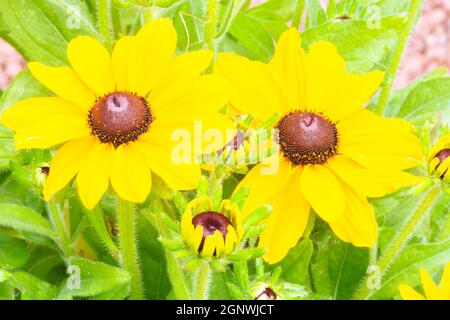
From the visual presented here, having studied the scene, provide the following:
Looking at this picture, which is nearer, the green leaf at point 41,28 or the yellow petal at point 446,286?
the yellow petal at point 446,286

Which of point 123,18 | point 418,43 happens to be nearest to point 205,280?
point 123,18

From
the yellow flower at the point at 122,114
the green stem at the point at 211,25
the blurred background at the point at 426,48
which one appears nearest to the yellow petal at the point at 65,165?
the yellow flower at the point at 122,114

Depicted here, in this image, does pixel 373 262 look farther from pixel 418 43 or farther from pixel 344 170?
pixel 418 43

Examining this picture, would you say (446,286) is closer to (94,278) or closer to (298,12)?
(94,278)

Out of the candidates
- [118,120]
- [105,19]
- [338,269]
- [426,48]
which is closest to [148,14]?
[105,19]

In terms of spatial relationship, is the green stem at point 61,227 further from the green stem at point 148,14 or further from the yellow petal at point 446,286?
the yellow petal at point 446,286
